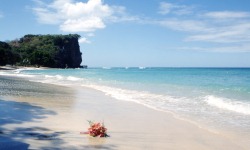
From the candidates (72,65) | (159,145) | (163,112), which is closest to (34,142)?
(159,145)

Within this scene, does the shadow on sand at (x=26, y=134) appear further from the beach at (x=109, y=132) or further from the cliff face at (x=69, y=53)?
the cliff face at (x=69, y=53)

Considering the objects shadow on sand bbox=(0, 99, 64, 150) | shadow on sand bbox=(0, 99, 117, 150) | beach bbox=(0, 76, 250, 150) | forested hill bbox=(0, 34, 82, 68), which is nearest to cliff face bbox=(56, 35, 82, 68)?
forested hill bbox=(0, 34, 82, 68)

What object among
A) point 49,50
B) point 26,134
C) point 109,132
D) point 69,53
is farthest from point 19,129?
point 69,53

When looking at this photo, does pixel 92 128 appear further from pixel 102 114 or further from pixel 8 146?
pixel 102 114

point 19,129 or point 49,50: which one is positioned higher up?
point 49,50

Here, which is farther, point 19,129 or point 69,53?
point 69,53

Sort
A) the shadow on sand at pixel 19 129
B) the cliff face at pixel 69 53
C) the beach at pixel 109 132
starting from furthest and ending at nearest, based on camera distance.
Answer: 1. the cliff face at pixel 69 53
2. the beach at pixel 109 132
3. the shadow on sand at pixel 19 129

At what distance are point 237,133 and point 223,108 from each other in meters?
5.67

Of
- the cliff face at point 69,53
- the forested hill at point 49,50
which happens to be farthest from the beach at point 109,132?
the cliff face at point 69,53

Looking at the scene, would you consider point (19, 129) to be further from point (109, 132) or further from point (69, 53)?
point (69, 53)

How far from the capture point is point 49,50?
456 feet

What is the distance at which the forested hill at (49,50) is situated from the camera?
127188 mm

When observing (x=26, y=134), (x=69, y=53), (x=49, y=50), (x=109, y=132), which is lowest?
(x=109, y=132)

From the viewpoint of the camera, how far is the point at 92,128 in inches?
319
